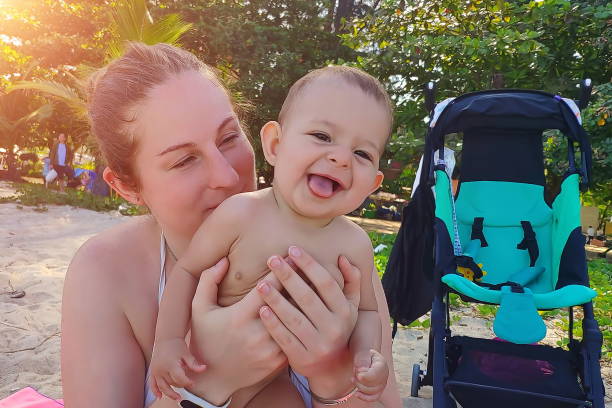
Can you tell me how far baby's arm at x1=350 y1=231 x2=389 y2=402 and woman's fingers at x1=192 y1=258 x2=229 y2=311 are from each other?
0.38 meters

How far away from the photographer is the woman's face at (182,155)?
133cm

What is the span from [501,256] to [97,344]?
11.2 ft

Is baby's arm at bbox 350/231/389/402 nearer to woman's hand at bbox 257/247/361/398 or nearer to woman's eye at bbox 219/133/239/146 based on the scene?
woman's hand at bbox 257/247/361/398

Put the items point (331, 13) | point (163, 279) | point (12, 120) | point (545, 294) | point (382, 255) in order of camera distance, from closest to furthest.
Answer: point (163, 279) < point (545, 294) < point (382, 255) < point (331, 13) < point (12, 120)

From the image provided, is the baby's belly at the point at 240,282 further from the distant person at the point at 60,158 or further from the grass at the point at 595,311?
the distant person at the point at 60,158

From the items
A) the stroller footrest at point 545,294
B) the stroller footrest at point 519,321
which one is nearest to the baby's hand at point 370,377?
the stroller footrest at point 519,321

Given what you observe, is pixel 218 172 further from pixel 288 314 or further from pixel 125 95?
pixel 288 314

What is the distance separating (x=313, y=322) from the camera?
3.85 ft

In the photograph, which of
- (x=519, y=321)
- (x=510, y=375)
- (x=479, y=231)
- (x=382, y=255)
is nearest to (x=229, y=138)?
(x=519, y=321)

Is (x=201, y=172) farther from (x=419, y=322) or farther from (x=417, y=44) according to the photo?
(x=417, y=44)

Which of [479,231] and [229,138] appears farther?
[479,231]

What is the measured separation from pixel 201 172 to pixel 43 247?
6650 millimetres

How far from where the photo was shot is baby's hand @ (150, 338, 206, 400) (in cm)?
115

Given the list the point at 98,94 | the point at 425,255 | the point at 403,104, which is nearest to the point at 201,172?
the point at 98,94
